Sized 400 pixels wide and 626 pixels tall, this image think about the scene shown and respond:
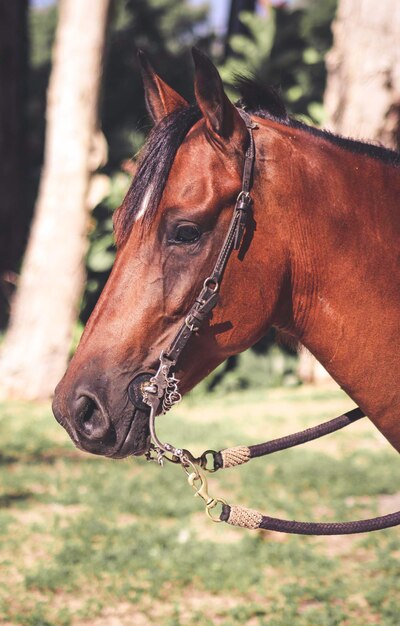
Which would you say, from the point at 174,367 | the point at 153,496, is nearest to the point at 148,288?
the point at 174,367

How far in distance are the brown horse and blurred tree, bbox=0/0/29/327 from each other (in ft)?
32.7

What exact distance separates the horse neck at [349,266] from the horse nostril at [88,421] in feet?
2.35

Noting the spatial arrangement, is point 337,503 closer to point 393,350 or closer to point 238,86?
point 393,350

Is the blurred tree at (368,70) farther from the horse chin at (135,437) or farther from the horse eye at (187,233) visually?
the horse chin at (135,437)

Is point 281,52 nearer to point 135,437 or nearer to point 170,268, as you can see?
point 170,268

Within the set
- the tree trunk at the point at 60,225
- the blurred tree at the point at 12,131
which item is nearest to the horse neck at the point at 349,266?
the tree trunk at the point at 60,225

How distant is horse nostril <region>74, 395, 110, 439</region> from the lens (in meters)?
2.13

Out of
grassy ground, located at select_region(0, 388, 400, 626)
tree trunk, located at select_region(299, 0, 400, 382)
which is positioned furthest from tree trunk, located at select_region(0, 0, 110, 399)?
tree trunk, located at select_region(299, 0, 400, 382)

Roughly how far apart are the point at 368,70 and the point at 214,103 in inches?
244

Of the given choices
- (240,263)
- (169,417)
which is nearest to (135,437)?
(240,263)

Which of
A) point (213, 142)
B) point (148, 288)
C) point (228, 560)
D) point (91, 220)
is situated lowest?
point (91, 220)

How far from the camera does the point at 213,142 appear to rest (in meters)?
2.21

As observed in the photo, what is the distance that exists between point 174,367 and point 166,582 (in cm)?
246

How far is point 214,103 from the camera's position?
2164 mm
